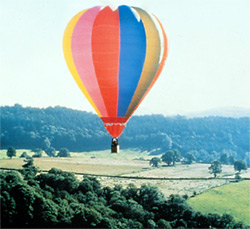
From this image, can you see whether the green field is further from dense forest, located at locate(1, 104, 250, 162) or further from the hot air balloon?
dense forest, located at locate(1, 104, 250, 162)

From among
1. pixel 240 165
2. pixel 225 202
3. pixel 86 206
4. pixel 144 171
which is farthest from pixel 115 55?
pixel 240 165

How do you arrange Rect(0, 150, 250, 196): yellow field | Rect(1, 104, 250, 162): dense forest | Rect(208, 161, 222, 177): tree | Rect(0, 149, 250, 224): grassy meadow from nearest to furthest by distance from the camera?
Rect(0, 149, 250, 224): grassy meadow < Rect(0, 150, 250, 196): yellow field < Rect(208, 161, 222, 177): tree < Rect(1, 104, 250, 162): dense forest

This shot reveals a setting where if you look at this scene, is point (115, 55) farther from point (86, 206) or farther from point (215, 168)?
point (215, 168)

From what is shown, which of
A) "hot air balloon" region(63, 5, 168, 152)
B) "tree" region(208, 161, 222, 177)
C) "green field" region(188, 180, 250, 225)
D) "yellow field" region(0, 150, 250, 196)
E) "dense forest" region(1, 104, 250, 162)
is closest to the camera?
"hot air balloon" region(63, 5, 168, 152)

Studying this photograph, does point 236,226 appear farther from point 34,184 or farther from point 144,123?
point 144,123

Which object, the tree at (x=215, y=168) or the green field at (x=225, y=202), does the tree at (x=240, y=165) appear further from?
the green field at (x=225, y=202)

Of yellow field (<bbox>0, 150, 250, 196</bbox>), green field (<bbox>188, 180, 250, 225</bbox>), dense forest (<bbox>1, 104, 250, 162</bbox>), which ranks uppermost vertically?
dense forest (<bbox>1, 104, 250, 162</bbox>)

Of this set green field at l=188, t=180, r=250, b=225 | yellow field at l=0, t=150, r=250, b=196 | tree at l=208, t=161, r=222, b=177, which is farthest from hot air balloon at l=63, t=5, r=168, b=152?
tree at l=208, t=161, r=222, b=177
